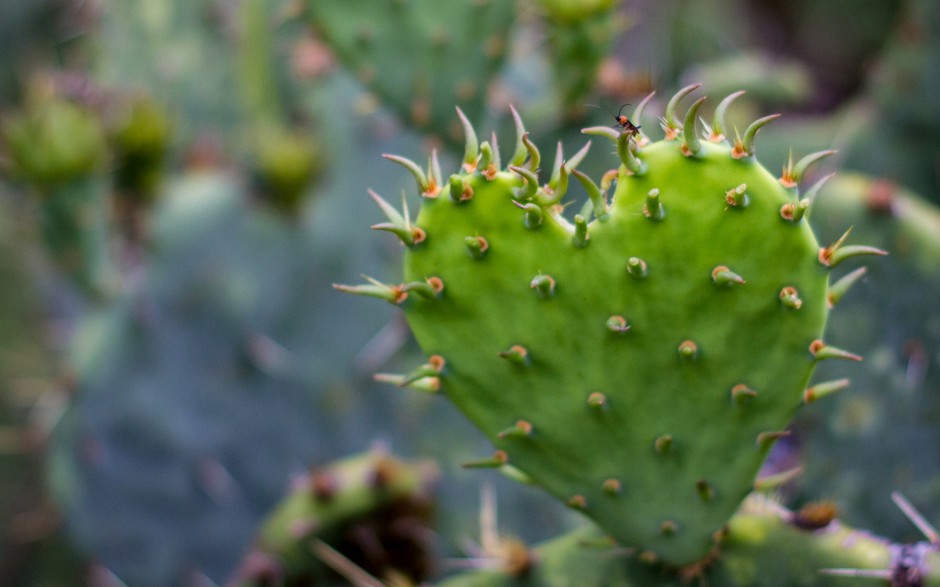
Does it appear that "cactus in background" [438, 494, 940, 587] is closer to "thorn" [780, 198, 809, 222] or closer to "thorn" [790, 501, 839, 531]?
"thorn" [790, 501, 839, 531]

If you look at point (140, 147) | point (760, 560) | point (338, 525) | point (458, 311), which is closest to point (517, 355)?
point (458, 311)

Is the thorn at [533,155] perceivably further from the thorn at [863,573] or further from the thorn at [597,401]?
the thorn at [863,573]

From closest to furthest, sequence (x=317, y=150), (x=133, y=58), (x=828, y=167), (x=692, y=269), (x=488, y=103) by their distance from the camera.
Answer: (x=692, y=269)
(x=488, y=103)
(x=828, y=167)
(x=317, y=150)
(x=133, y=58)

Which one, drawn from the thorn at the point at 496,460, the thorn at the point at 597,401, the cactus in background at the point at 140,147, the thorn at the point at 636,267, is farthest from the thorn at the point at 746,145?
the cactus in background at the point at 140,147

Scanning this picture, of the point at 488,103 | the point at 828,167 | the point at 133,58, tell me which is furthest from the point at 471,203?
the point at 133,58

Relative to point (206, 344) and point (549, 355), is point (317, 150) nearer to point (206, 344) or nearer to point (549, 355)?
point (206, 344)

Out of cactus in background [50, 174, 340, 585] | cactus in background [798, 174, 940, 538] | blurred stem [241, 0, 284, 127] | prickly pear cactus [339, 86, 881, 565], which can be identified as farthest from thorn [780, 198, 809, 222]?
blurred stem [241, 0, 284, 127]

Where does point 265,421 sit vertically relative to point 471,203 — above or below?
below
